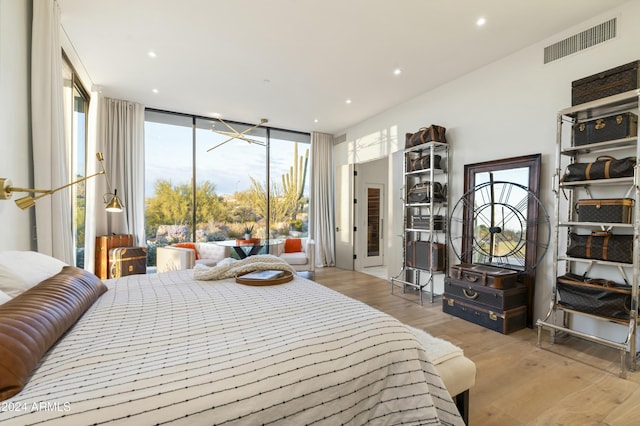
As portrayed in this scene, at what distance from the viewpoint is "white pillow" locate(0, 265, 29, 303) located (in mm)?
1257

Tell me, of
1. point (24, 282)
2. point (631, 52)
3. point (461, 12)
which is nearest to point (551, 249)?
point (631, 52)

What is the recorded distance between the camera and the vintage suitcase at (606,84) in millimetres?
2322

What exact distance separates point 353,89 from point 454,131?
5.15ft

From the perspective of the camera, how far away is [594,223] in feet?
7.98

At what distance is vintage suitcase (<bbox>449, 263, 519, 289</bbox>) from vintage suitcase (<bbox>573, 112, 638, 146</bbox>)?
1.43 metres

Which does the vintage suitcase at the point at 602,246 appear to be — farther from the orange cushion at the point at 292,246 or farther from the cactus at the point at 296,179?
the cactus at the point at 296,179

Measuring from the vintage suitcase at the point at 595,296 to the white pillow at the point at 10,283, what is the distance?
3.79m

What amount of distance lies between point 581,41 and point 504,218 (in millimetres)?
1854

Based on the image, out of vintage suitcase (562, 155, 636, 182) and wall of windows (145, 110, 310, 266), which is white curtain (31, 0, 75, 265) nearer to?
wall of windows (145, 110, 310, 266)

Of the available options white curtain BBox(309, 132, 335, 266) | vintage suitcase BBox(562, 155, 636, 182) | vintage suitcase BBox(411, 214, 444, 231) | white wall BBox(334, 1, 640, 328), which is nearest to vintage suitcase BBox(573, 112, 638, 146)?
vintage suitcase BBox(562, 155, 636, 182)

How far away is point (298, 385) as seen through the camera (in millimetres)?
948

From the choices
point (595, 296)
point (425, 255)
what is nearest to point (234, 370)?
point (595, 296)

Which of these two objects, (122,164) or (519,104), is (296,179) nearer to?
(122,164)

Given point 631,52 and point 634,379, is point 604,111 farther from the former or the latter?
point 634,379
